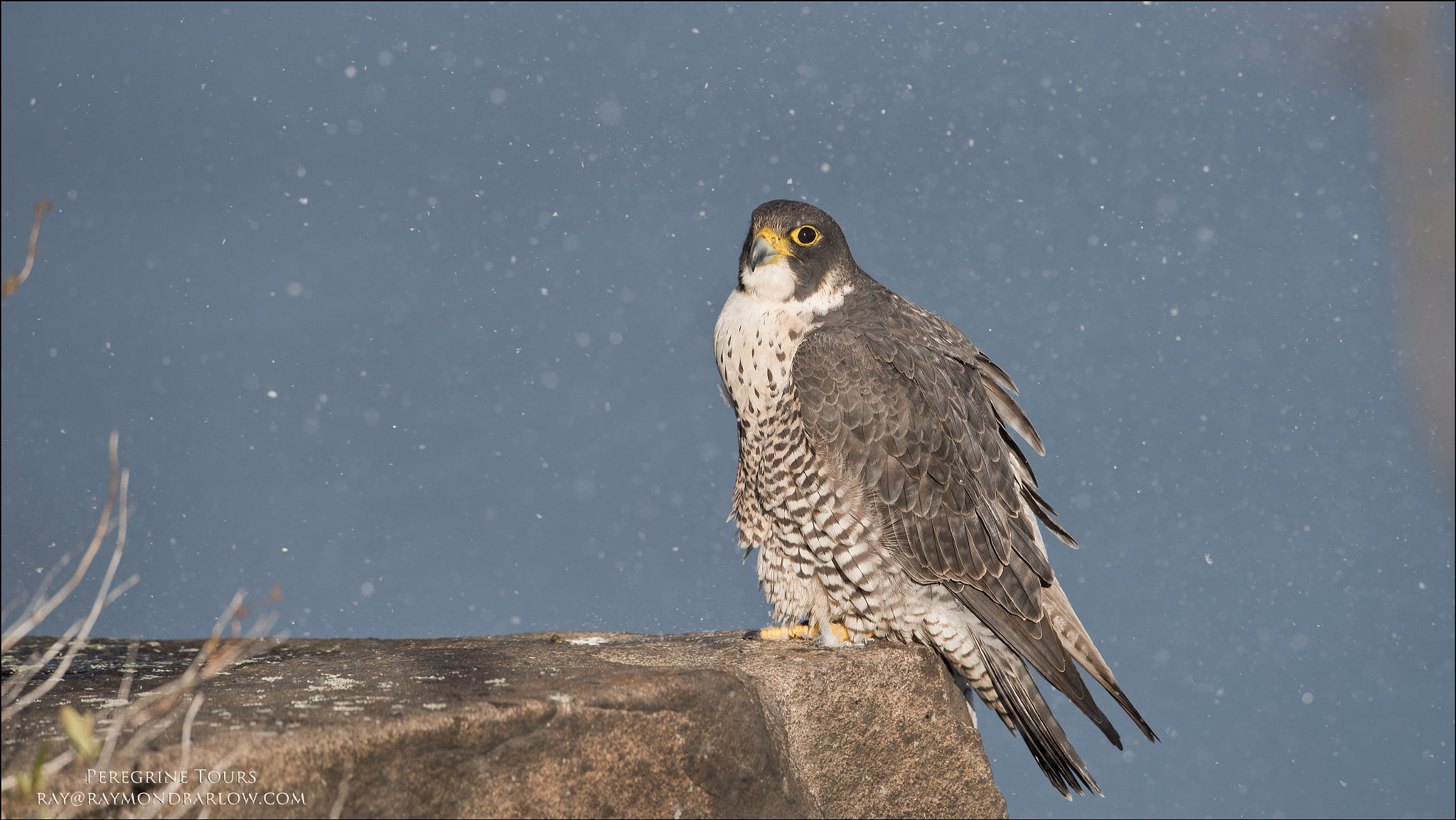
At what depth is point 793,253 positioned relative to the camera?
3334 mm

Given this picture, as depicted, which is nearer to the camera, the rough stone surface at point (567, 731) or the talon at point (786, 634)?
the rough stone surface at point (567, 731)

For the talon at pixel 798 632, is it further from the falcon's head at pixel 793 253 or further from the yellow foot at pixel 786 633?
the falcon's head at pixel 793 253

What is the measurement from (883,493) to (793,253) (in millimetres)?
759

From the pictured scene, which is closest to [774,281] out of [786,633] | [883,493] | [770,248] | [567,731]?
[770,248]

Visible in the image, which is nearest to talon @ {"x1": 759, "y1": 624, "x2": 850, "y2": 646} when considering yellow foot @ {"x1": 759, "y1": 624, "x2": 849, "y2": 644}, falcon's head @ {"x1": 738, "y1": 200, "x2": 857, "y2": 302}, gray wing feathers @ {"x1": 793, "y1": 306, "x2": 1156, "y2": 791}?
yellow foot @ {"x1": 759, "y1": 624, "x2": 849, "y2": 644}

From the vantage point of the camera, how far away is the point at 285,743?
2029 millimetres

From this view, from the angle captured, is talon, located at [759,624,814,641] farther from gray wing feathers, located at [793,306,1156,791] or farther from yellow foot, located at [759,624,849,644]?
gray wing feathers, located at [793,306,1156,791]

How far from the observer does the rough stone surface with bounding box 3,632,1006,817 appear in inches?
81.2

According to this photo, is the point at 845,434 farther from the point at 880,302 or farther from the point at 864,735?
the point at 864,735

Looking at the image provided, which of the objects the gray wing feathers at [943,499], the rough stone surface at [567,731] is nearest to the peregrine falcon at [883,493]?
the gray wing feathers at [943,499]

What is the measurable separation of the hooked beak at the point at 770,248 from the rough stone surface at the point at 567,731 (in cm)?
115

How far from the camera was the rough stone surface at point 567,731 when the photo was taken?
206 centimetres

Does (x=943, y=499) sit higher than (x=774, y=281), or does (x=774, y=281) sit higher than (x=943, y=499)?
(x=774, y=281)

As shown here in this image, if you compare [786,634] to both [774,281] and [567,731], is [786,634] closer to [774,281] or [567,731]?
[774,281]
